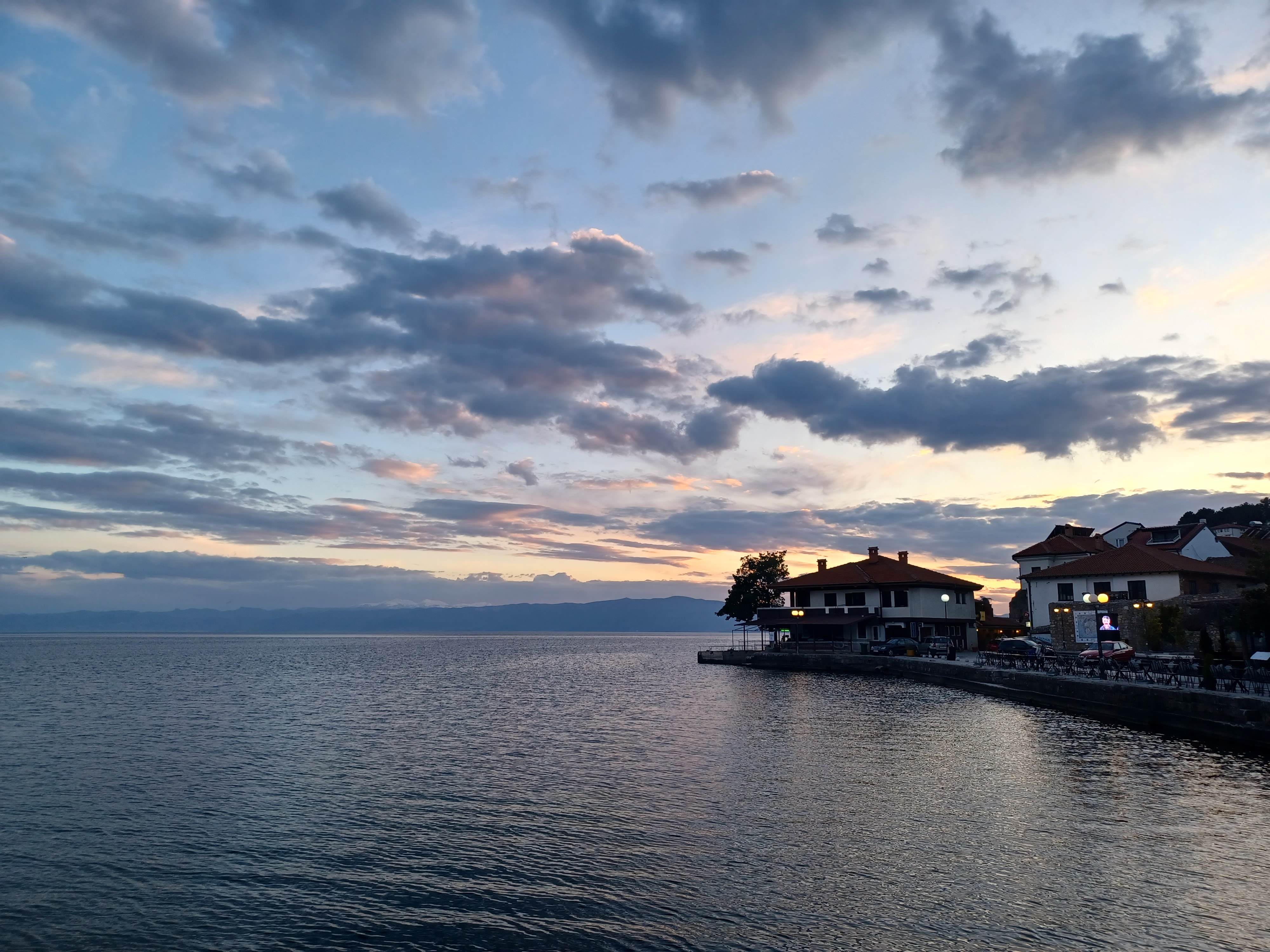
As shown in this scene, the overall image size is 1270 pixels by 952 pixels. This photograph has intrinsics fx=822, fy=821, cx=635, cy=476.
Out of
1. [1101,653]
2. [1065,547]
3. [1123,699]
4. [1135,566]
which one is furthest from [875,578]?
[1123,699]

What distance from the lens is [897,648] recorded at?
91875 mm

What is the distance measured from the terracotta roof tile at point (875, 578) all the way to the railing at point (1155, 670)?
28804mm

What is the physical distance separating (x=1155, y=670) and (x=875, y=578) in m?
53.3

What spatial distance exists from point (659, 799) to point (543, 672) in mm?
84591

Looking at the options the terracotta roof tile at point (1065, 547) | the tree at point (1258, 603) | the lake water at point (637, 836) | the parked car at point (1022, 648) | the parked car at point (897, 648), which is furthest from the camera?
the terracotta roof tile at point (1065, 547)

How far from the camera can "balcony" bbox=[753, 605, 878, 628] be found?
4008 inches

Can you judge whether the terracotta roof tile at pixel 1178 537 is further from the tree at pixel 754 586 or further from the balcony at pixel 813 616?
the tree at pixel 754 586

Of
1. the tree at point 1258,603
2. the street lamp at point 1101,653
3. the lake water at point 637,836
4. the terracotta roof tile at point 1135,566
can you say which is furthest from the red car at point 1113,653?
the lake water at point 637,836

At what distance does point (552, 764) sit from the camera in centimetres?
3650

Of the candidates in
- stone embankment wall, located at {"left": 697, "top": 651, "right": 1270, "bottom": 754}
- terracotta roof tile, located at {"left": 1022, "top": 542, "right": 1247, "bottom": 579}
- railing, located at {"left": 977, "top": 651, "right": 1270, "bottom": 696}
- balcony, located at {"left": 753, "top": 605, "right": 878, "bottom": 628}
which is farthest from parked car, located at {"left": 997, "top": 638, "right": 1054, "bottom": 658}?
balcony, located at {"left": 753, "top": 605, "right": 878, "bottom": 628}

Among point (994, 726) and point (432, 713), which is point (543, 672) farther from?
point (994, 726)

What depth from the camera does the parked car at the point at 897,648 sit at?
91000 millimetres

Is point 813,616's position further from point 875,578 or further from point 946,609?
point 946,609

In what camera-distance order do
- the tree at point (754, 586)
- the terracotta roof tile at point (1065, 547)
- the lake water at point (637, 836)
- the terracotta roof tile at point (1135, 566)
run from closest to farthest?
the lake water at point (637, 836), the terracotta roof tile at point (1135, 566), the terracotta roof tile at point (1065, 547), the tree at point (754, 586)
